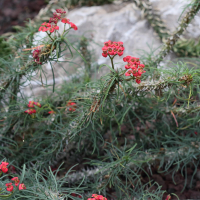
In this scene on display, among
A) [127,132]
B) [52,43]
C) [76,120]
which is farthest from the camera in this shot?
[127,132]

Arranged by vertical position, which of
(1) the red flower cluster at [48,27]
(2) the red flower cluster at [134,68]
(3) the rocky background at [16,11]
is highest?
(3) the rocky background at [16,11]

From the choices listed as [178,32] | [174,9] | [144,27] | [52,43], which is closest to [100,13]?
[144,27]

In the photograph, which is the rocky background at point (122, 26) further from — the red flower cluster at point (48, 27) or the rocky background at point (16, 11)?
the red flower cluster at point (48, 27)

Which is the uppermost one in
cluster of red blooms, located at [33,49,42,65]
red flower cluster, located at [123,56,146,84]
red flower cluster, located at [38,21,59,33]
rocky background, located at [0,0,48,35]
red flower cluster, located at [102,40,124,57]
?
rocky background, located at [0,0,48,35]

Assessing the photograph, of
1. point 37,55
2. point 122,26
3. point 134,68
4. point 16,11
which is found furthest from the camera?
point 16,11

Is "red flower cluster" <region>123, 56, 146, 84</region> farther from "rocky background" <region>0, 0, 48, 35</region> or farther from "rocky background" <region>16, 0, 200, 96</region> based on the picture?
"rocky background" <region>0, 0, 48, 35</region>

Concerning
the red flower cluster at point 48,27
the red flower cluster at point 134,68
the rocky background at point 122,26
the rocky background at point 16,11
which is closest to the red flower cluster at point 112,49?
the red flower cluster at point 134,68

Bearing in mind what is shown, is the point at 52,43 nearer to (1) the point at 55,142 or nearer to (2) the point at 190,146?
(1) the point at 55,142

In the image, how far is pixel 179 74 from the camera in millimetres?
788

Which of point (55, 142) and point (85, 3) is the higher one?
point (85, 3)

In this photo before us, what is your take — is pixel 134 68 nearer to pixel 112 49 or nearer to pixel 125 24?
pixel 112 49

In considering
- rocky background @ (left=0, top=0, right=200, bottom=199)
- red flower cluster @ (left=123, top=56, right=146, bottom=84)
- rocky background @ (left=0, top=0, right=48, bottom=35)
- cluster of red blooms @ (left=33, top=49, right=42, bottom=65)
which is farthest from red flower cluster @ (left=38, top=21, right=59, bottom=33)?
rocky background @ (left=0, top=0, right=48, bottom=35)

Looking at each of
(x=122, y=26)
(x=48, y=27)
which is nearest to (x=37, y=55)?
(x=48, y=27)

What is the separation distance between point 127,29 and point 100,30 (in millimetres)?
235
